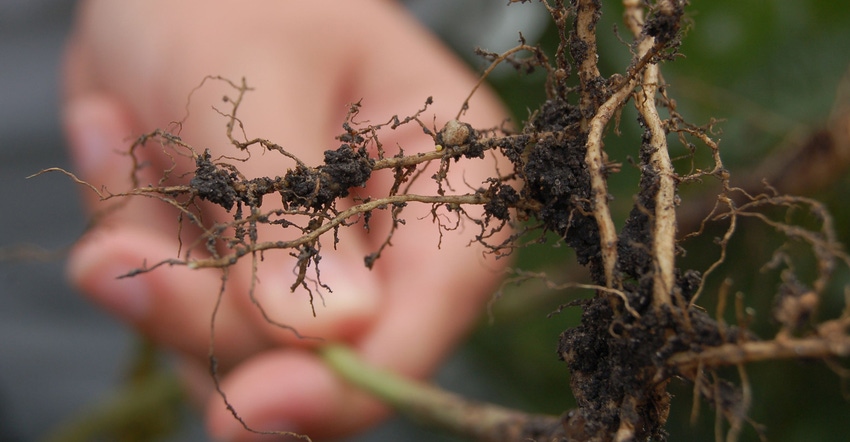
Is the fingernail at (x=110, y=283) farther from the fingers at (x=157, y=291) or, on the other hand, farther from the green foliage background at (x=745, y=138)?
the green foliage background at (x=745, y=138)

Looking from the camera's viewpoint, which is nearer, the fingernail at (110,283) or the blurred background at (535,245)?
the fingernail at (110,283)

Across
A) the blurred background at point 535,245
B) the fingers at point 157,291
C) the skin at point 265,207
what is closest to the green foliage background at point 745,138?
the blurred background at point 535,245

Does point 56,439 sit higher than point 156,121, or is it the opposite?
point 156,121

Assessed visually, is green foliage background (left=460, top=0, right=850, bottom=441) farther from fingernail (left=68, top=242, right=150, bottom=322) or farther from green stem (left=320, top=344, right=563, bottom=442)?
fingernail (left=68, top=242, right=150, bottom=322)

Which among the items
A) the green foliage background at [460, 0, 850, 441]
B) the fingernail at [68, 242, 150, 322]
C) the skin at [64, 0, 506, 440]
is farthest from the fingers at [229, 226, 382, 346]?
the green foliage background at [460, 0, 850, 441]

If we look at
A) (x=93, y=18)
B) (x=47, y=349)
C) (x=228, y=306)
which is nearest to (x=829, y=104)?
(x=228, y=306)

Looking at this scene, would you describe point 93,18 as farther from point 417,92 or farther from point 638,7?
point 638,7
